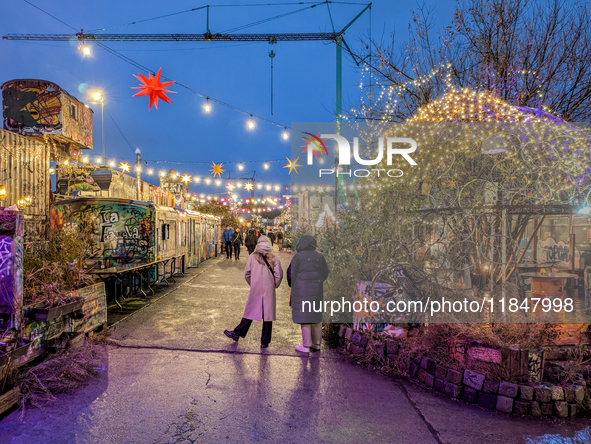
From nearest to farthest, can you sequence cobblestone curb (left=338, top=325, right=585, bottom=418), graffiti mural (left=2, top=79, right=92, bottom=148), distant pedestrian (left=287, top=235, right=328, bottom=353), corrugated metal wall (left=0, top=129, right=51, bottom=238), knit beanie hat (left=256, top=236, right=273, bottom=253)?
1. cobblestone curb (left=338, top=325, right=585, bottom=418)
2. distant pedestrian (left=287, top=235, right=328, bottom=353)
3. knit beanie hat (left=256, top=236, right=273, bottom=253)
4. corrugated metal wall (left=0, top=129, right=51, bottom=238)
5. graffiti mural (left=2, top=79, right=92, bottom=148)

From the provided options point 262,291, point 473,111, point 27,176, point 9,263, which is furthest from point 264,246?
point 27,176

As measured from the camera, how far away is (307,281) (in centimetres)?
556

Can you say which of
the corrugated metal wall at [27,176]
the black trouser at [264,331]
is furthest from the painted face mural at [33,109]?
the black trouser at [264,331]

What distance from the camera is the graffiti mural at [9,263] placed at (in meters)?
3.90

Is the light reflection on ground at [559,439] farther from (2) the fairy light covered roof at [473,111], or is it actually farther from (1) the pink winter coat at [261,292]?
(2) the fairy light covered roof at [473,111]

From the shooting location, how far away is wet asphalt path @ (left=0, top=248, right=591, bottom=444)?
10.5 feet

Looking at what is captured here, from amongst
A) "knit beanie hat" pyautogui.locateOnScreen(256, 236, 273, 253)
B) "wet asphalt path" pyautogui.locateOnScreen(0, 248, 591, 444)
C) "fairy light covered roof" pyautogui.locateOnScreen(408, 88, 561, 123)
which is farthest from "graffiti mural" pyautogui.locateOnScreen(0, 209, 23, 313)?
"fairy light covered roof" pyautogui.locateOnScreen(408, 88, 561, 123)

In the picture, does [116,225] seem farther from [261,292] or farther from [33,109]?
[33,109]

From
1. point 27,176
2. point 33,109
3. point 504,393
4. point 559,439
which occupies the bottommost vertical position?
point 559,439

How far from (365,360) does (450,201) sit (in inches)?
138

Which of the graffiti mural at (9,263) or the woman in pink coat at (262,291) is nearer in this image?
the graffiti mural at (9,263)

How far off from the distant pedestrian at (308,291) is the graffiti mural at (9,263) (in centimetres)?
336

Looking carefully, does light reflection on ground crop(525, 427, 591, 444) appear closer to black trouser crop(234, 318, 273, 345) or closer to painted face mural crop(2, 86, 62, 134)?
black trouser crop(234, 318, 273, 345)

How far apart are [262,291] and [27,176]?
7010 mm
